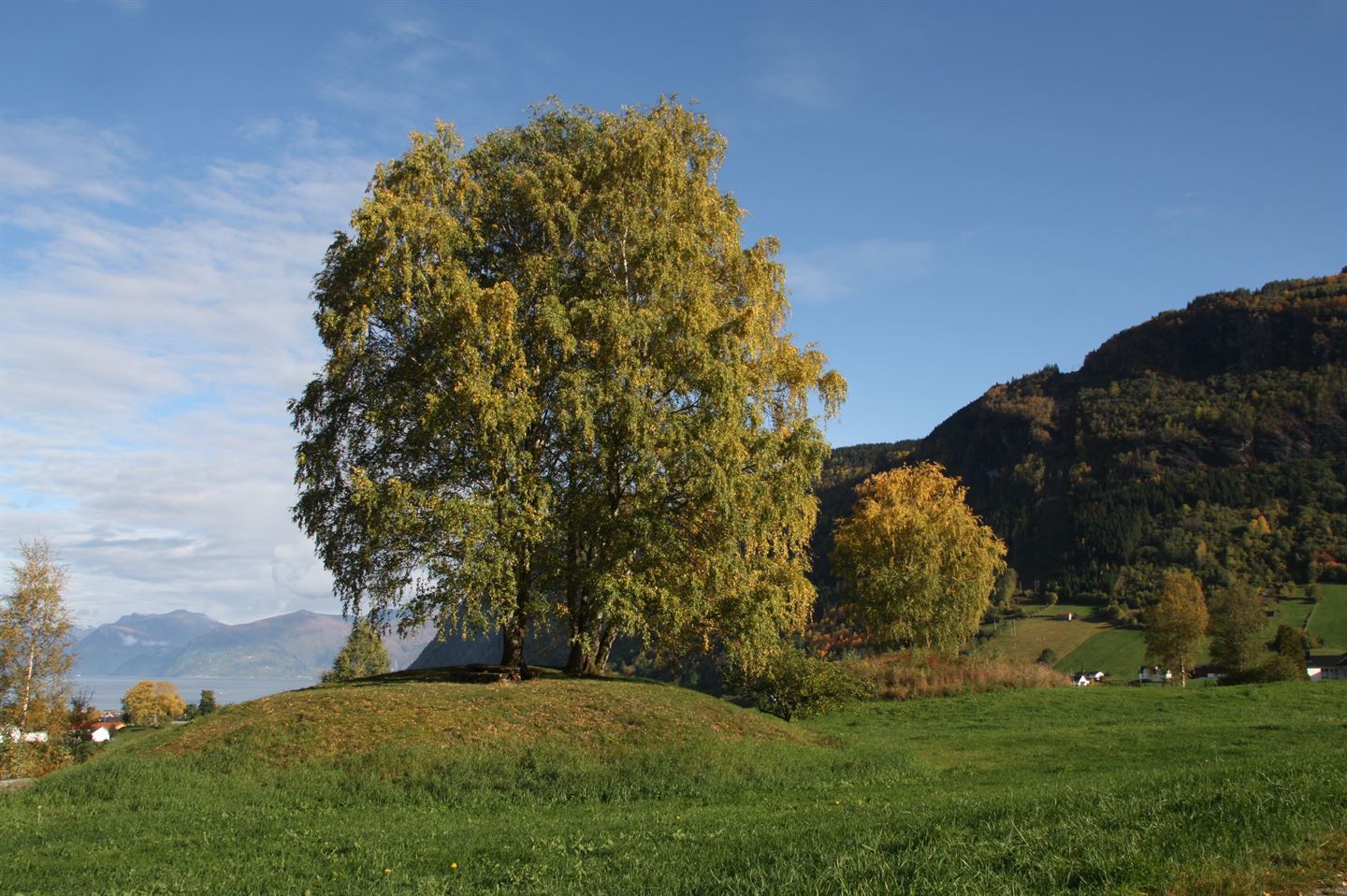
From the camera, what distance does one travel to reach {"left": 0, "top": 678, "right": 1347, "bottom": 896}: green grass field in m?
7.87

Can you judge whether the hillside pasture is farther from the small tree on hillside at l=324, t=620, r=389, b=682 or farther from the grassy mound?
the grassy mound

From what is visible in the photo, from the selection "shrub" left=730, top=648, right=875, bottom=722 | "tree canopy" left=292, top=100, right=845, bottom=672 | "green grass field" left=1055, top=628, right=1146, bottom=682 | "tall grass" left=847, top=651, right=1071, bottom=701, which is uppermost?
"tree canopy" left=292, top=100, right=845, bottom=672

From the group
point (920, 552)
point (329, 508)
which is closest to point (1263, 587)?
point (920, 552)

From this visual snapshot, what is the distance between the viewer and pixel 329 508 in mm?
27797

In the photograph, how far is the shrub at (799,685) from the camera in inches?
1230

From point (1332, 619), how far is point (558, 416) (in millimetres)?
138936

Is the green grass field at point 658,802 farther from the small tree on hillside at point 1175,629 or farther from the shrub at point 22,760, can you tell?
the small tree on hillside at point 1175,629

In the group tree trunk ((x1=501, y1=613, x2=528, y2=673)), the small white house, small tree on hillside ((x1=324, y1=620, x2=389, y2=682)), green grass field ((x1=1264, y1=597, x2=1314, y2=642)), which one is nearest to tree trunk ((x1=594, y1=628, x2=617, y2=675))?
tree trunk ((x1=501, y1=613, x2=528, y2=673))

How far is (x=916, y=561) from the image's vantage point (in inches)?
1977

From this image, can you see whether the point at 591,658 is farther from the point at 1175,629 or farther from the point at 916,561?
the point at 1175,629

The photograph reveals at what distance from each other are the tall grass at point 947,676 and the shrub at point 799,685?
28.0ft

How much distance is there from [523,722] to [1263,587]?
509ft

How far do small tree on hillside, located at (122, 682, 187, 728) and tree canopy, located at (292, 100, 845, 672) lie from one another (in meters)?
85.4

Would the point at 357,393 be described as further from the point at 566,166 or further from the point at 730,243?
the point at 730,243
